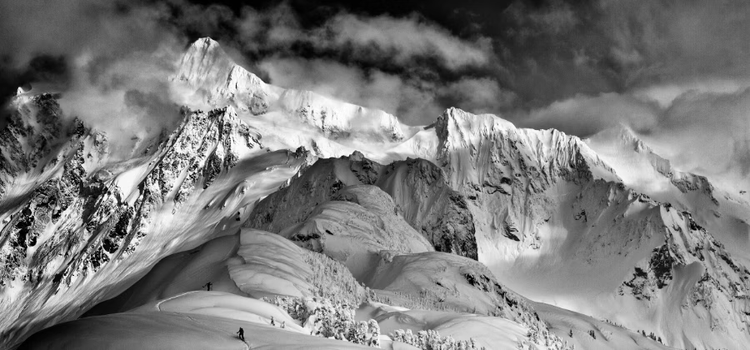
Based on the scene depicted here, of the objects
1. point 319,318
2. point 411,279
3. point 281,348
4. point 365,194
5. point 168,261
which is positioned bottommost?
point 281,348

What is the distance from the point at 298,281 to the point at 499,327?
15.7 meters

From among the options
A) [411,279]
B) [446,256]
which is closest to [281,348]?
[411,279]

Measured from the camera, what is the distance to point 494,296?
10175 centimetres

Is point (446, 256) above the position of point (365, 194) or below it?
below

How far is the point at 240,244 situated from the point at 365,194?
78.0m

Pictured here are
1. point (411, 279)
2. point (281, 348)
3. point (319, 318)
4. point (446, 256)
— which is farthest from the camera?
point (446, 256)

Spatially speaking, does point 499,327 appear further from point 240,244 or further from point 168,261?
point 168,261

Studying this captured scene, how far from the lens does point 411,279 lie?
98625 mm

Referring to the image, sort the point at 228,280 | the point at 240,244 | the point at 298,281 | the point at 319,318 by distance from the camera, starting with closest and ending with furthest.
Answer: the point at 319,318
the point at 228,280
the point at 298,281
the point at 240,244

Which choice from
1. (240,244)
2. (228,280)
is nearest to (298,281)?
(228,280)

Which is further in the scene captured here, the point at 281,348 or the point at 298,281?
the point at 298,281

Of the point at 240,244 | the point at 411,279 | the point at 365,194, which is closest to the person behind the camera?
the point at 240,244

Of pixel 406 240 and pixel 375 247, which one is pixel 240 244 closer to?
pixel 375 247

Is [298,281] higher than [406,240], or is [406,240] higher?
[406,240]
